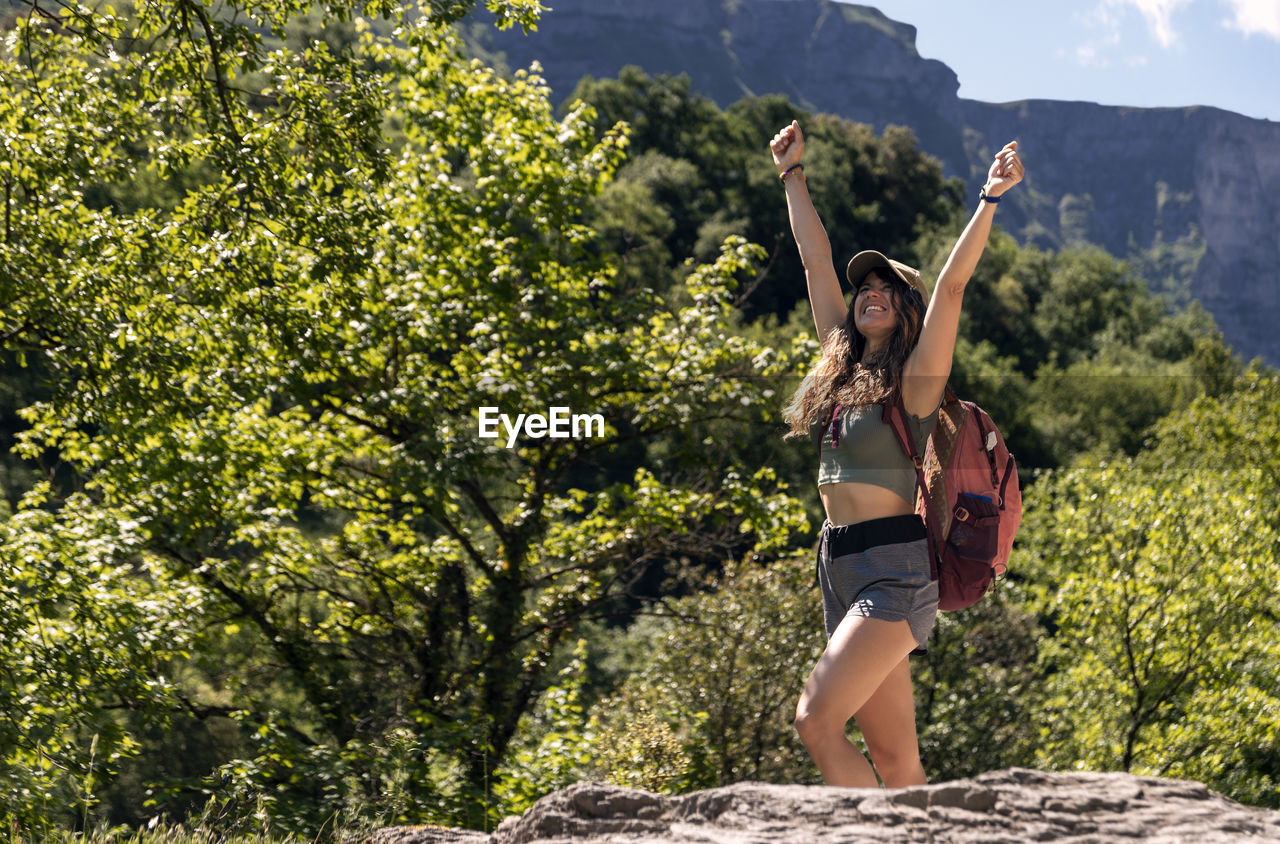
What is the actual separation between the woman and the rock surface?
0.82 feet

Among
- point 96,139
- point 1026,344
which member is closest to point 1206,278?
point 1026,344

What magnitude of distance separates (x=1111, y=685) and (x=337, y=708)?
995cm

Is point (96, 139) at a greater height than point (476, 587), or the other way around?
point (96, 139)

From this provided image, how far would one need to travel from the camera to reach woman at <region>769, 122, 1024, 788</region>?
9.23 feet

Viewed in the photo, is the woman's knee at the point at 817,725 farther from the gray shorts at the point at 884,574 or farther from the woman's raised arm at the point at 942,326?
the woman's raised arm at the point at 942,326

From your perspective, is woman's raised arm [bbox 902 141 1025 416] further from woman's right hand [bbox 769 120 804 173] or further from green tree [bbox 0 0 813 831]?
green tree [bbox 0 0 813 831]

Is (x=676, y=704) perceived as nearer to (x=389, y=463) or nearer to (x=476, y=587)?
(x=476, y=587)

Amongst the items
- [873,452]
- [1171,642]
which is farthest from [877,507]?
[1171,642]

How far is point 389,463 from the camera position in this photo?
929 centimetres

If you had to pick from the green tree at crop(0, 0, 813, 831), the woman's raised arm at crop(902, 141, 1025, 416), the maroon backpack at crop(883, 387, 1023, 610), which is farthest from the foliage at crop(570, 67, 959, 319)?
the woman's raised arm at crop(902, 141, 1025, 416)

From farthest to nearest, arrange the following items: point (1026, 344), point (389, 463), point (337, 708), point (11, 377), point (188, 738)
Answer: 1. point (1026, 344)
2. point (11, 377)
3. point (188, 738)
4. point (389, 463)
5. point (337, 708)

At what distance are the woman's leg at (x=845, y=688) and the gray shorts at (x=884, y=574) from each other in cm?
6

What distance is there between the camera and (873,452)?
9.88 ft

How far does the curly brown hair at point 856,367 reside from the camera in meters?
3.06
